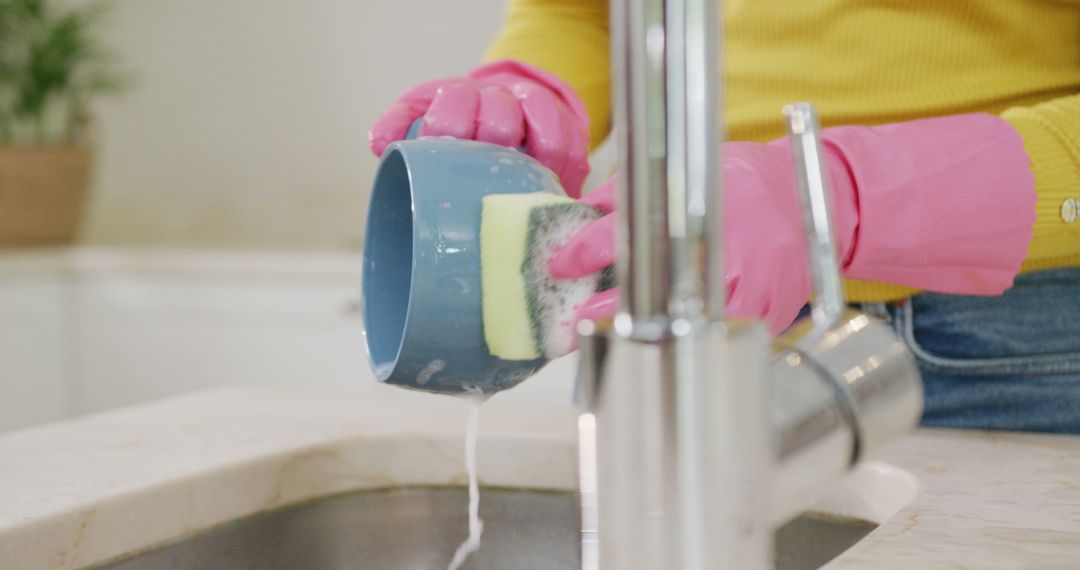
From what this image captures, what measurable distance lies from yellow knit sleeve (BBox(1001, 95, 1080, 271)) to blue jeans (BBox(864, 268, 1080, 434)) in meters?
0.12

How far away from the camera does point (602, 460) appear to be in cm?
29

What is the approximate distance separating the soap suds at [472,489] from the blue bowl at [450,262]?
0.08ft

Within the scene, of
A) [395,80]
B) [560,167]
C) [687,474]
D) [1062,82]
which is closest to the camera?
[687,474]

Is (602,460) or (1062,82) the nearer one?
(602,460)

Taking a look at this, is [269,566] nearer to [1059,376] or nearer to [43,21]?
[1059,376]

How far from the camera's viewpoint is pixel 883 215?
1.98 ft

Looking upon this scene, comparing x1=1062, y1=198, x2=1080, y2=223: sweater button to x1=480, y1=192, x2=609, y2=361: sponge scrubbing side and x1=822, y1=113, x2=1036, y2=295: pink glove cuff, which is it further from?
x1=480, y1=192, x2=609, y2=361: sponge scrubbing side

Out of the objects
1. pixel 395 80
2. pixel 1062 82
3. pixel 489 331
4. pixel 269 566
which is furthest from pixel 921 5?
pixel 395 80

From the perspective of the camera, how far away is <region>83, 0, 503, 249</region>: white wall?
2395 millimetres

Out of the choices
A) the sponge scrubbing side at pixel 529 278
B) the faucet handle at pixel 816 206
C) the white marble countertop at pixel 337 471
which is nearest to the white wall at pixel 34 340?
the white marble countertop at pixel 337 471

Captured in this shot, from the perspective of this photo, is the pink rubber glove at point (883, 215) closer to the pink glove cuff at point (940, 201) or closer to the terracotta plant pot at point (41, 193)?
the pink glove cuff at point (940, 201)

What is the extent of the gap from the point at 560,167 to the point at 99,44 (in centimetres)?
222

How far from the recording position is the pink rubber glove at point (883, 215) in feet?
1.75

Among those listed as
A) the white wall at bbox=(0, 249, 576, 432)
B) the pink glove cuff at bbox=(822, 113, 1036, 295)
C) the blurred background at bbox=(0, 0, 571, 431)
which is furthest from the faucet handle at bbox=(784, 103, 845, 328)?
the white wall at bbox=(0, 249, 576, 432)
